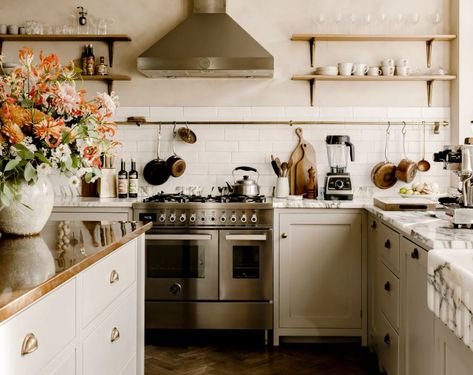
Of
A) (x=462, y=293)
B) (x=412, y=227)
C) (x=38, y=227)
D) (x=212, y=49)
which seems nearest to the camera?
(x=462, y=293)

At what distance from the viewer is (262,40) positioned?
4391 millimetres

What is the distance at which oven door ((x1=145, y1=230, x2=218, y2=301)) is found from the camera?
3701mm

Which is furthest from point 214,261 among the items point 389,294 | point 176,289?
point 389,294

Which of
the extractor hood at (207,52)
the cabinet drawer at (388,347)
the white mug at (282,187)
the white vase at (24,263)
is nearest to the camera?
the white vase at (24,263)

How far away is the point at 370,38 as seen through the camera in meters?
4.26

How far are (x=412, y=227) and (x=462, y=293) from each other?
3.37 ft

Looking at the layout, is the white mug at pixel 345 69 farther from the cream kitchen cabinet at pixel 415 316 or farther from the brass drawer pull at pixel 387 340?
the brass drawer pull at pixel 387 340

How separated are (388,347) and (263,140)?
6.65 ft

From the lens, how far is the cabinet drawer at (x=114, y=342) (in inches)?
68.1

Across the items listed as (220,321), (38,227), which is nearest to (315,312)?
(220,321)

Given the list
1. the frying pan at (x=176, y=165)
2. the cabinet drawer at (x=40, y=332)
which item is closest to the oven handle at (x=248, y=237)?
the frying pan at (x=176, y=165)

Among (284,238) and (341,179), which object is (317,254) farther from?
(341,179)

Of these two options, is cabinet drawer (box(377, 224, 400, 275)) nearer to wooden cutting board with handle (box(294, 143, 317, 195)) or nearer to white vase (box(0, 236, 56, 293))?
wooden cutting board with handle (box(294, 143, 317, 195))

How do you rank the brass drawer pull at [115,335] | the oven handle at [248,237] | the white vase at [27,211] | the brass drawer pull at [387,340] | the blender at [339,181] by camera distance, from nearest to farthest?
the white vase at [27,211] < the brass drawer pull at [115,335] < the brass drawer pull at [387,340] < the oven handle at [248,237] < the blender at [339,181]
